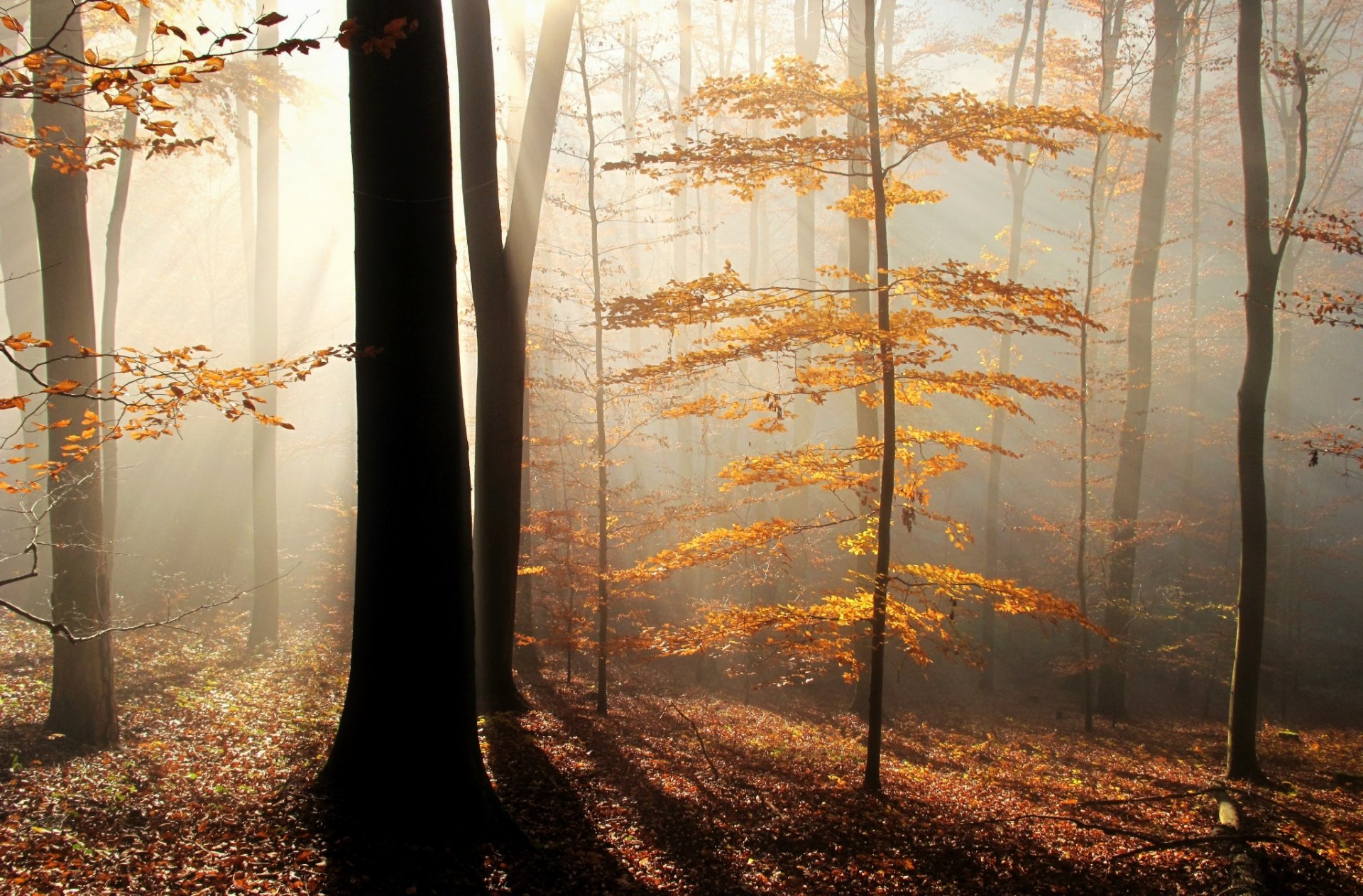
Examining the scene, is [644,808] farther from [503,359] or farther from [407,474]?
[503,359]

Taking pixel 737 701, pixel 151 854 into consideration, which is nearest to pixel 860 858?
pixel 151 854

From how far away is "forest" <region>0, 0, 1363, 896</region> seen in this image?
4598mm

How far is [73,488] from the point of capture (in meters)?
7.63

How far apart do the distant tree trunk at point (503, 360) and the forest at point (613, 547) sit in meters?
0.04

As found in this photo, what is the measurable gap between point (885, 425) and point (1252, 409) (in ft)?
18.0

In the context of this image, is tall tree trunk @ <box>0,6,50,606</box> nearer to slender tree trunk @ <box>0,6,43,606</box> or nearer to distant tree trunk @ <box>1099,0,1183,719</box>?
slender tree trunk @ <box>0,6,43,606</box>

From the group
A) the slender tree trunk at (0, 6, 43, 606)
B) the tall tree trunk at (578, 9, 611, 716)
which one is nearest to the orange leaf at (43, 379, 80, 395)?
the tall tree trunk at (578, 9, 611, 716)

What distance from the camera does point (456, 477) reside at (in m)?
4.83

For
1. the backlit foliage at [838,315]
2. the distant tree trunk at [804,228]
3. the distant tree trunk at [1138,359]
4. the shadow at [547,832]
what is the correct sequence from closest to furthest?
the shadow at [547,832] → the backlit foliage at [838,315] → the distant tree trunk at [1138,359] → the distant tree trunk at [804,228]

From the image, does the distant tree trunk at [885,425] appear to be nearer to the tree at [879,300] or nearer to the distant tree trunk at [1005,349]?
the tree at [879,300]

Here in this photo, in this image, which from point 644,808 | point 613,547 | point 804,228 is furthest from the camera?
point 613,547

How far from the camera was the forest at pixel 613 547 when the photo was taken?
4598mm

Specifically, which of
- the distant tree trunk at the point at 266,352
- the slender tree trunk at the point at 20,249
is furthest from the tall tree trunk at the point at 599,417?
the slender tree trunk at the point at 20,249

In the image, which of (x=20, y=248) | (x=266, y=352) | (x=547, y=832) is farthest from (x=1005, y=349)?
(x=20, y=248)
